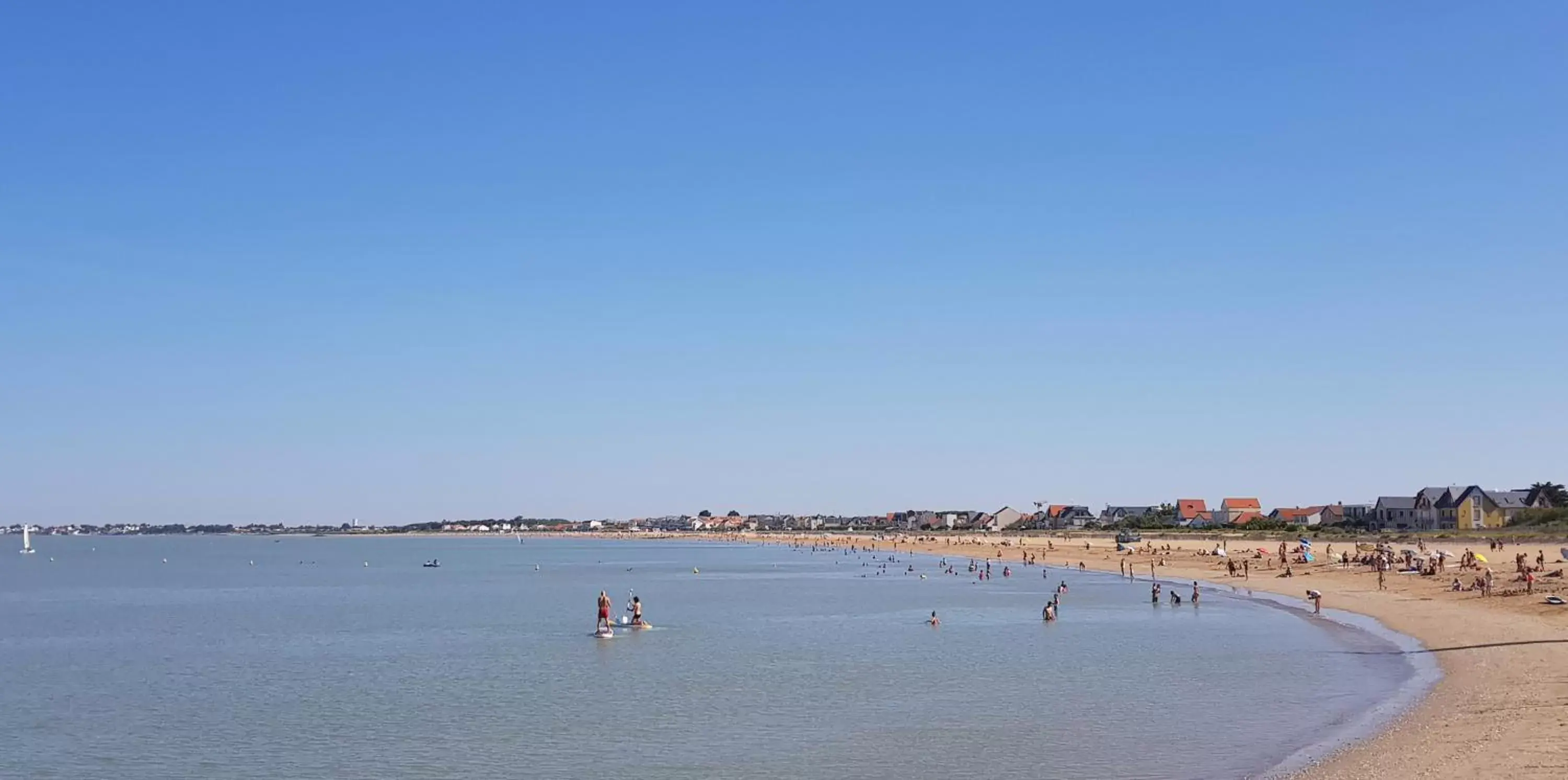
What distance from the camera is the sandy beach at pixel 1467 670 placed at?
17.5 meters

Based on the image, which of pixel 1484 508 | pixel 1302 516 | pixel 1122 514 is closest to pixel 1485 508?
pixel 1484 508

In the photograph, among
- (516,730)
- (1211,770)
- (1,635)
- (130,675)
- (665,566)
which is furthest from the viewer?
(665,566)

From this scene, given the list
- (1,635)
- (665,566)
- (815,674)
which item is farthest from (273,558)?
(815,674)

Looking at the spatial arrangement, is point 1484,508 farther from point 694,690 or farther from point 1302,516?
point 694,690

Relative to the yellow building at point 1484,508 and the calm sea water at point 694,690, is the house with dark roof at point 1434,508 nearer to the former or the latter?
the yellow building at point 1484,508

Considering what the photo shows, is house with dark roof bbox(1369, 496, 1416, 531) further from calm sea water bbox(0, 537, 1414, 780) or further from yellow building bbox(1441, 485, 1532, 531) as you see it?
calm sea water bbox(0, 537, 1414, 780)

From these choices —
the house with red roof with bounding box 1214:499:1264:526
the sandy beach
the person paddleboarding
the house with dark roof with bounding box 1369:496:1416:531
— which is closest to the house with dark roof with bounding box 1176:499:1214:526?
the house with red roof with bounding box 1214:499:1264:526

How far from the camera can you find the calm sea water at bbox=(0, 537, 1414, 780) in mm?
21578

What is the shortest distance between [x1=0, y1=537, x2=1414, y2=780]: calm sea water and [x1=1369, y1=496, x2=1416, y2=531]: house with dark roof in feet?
241

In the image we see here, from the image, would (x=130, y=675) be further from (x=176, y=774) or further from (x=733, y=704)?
(x=733, y=704)

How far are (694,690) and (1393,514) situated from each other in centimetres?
11398

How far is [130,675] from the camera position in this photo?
115ft

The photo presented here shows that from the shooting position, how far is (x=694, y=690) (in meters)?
30.2

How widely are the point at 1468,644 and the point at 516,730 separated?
24084mm
